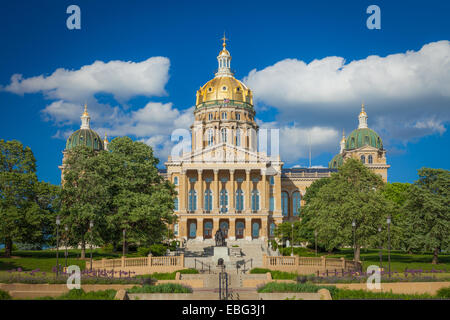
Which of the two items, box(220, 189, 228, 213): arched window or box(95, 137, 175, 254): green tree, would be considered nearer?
box(95, 137, 175, 254): green tree

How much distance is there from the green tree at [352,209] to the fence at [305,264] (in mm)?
5802

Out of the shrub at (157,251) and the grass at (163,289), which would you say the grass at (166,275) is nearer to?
the grass at (163,289)

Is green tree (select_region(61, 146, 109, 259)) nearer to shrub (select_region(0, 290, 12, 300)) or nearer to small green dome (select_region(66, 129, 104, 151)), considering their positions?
shrub (select_region(0, 290, 12, 300))

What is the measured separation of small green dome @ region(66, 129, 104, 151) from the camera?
94000mm

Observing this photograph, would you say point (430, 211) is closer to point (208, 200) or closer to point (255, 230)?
point (255, 230)

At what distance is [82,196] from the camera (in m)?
45.1

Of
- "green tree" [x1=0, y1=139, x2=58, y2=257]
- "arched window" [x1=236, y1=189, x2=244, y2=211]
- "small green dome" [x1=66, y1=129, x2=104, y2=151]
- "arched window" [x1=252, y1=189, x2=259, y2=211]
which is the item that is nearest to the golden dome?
"small green dome" [x1=66, y1=129, x2=104, y2=151]

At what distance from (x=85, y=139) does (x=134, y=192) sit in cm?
5250

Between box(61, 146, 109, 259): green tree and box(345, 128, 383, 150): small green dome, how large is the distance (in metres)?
64.2

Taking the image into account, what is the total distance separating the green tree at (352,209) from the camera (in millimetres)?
43531

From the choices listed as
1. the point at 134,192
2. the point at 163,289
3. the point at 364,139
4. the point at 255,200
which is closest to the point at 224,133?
the point at 255,200

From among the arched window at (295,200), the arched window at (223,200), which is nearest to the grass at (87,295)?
the arched window at (223,200)
